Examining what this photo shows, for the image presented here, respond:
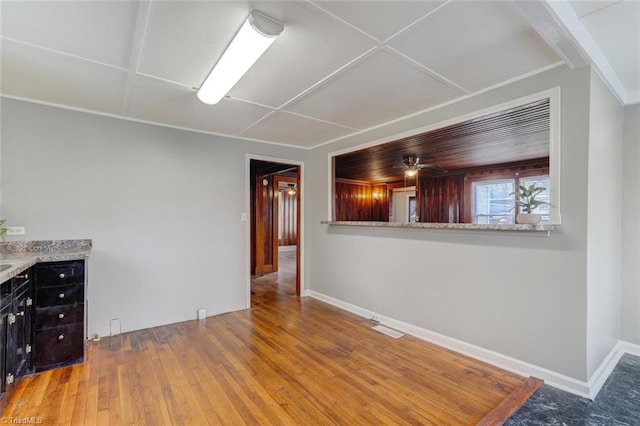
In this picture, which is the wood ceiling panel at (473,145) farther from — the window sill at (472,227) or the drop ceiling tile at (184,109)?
the drop ceiling tile at (184,109)

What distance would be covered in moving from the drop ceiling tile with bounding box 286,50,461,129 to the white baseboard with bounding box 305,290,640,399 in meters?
2.32

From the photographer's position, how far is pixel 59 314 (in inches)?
98.0

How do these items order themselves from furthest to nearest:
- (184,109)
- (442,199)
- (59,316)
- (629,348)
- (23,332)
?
(442,199), (184,109), (629,348), (59,316), (23,332)

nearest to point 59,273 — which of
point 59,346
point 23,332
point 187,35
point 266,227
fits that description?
point 23,332

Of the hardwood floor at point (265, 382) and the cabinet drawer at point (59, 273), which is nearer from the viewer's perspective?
the hardwood floor at point (265, 382)

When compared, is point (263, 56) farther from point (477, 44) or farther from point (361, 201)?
point (361, 201)

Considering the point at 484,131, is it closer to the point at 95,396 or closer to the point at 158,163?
the point at 158,163

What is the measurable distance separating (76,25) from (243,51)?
95 cm

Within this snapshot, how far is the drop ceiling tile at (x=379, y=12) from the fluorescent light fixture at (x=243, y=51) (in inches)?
12.6

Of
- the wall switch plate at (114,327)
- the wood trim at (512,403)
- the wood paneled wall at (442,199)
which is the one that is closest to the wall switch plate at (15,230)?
the wall switch plate at (114,327)

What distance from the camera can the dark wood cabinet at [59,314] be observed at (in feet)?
7.93

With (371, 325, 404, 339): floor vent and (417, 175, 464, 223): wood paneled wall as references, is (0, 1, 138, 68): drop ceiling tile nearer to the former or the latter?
(371, 325, 404, 339): floor vent

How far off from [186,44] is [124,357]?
8.92 feet

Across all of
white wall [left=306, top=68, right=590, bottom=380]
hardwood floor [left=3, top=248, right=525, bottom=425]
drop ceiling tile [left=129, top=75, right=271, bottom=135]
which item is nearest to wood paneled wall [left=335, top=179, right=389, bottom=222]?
white wall [left=306, top=68, right=590, bottom=380]
